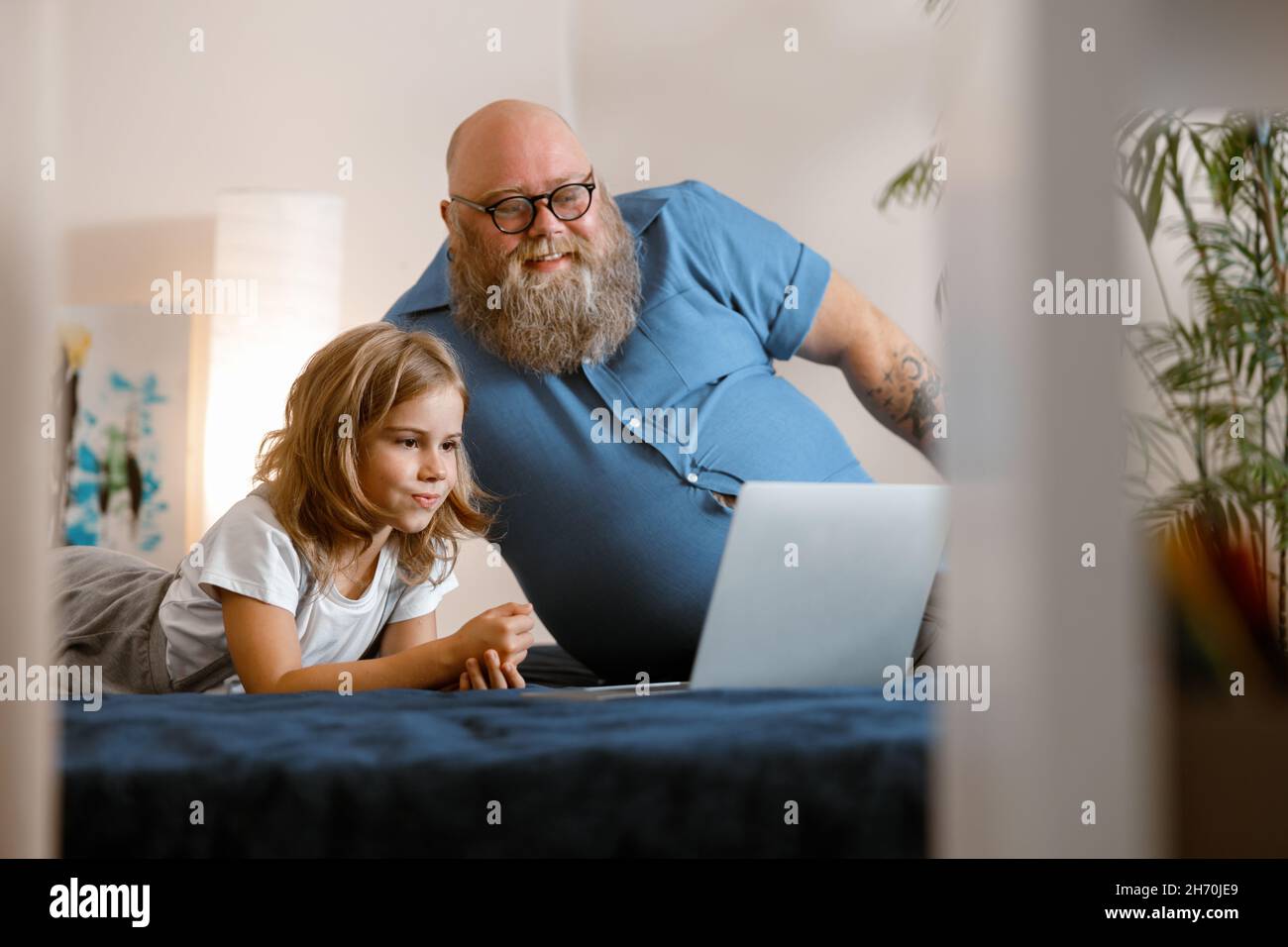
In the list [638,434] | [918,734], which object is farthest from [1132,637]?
[638,434]

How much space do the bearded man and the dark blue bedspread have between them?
0.80 m

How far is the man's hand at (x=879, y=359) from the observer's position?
7.20 ft

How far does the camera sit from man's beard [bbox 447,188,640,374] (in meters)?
1.99

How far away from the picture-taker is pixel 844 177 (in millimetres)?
2652

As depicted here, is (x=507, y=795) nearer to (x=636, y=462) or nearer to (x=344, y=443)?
(x=344, y=443)

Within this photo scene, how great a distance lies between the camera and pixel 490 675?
1.33 m

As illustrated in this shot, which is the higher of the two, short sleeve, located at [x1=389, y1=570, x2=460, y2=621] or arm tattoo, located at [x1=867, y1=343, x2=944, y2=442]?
arm tattoo, located at [x1=867, y1=343, x2=944, y2=442]

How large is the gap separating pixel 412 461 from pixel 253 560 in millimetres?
249

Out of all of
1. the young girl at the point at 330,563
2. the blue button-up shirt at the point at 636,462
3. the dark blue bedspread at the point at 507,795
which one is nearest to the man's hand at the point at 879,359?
the blue button-up shirt at the point at 636,462

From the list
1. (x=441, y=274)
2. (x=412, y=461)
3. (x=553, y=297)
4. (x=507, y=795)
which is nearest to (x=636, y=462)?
(x=553, y=297)

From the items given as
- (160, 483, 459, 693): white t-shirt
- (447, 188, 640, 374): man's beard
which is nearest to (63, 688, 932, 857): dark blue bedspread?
(160, 483, 459, 693): white t-shirt

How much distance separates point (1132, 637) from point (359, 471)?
3.86 feet

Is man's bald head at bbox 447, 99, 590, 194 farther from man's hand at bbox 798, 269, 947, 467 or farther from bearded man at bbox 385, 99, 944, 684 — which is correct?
man's hand at bbox 798, 269, 947, 467

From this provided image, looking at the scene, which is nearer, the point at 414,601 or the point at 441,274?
the point at 414,601
